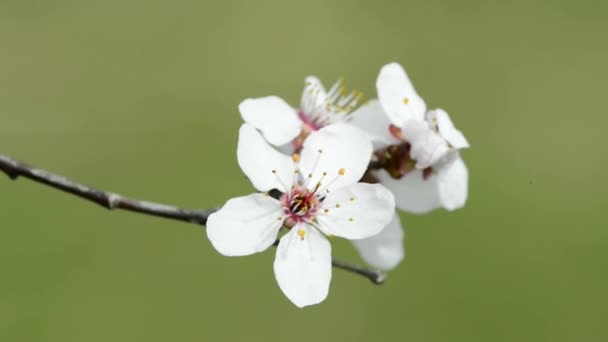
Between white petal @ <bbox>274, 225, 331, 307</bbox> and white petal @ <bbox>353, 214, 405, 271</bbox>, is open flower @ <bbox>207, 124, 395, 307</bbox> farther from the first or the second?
white petal @ <bbox>353, 214, 405, 271</bbox>

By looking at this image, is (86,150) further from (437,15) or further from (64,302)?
(437,15)

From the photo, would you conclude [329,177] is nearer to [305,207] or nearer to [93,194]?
[305,207]

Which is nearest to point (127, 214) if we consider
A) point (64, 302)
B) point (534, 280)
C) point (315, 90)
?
point (64, 302)

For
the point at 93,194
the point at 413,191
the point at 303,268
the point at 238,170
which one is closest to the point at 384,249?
the point at 413,191

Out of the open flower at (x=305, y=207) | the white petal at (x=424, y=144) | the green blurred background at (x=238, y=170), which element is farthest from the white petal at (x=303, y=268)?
the green blurred background at (x=238, y=170)

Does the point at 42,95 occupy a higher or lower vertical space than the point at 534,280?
higher

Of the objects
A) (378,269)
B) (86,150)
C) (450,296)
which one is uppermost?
(86,150)
